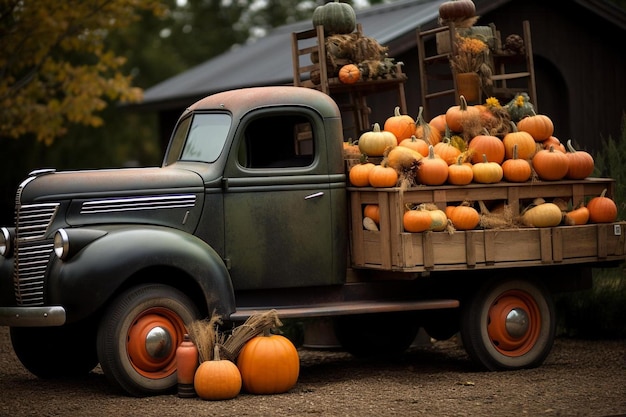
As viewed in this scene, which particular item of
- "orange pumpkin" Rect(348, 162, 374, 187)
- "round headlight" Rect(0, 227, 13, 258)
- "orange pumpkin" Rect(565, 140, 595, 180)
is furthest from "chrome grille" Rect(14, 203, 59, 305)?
"orange pumpkin" Rect(565, 140, 595, 180)

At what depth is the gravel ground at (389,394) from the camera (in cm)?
717

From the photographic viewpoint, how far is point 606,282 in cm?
1081

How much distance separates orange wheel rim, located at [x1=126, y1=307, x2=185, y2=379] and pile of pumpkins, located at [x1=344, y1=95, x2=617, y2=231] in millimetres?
1823

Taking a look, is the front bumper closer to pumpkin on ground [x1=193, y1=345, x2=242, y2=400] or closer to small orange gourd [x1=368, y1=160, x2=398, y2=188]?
pumpkin on ground [x1=193, y1=345, x2=242, y2=400]

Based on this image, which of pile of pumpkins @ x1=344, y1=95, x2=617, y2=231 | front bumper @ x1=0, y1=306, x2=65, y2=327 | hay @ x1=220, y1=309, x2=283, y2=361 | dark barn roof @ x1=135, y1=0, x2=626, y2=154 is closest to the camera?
front bumper @ x1=0, y1=306, x2=65, y2=327

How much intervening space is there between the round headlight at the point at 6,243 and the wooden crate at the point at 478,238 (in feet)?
8.75

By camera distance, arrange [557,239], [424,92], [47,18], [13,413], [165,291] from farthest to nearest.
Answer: [47,18]
[424,92]
[557,239]
[165,291]
[13,413]

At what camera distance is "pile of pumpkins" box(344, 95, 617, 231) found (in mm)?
8367

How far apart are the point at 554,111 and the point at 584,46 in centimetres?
102

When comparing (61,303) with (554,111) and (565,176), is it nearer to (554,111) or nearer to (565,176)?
(565,176)

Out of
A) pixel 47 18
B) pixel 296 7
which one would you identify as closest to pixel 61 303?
pixel 47 18

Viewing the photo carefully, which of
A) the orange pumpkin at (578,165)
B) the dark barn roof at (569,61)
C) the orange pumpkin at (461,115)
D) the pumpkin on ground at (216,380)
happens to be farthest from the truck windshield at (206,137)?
the dark barn roof at (569,61)

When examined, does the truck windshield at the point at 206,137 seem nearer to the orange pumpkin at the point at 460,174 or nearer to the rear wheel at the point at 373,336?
the orange pumpkin at the point at 460,174

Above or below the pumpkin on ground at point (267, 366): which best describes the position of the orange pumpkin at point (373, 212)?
above
